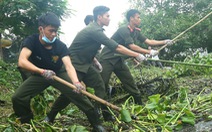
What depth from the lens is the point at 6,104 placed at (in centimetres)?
596

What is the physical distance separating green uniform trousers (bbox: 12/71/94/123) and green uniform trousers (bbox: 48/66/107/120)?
0.35 m

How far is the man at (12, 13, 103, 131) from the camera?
3371 millimetres

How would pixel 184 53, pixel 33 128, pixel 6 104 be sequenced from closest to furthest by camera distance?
pixel 33 128
pixel 6 104
pixel 184 53

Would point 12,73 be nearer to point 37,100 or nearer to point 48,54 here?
point 37,100

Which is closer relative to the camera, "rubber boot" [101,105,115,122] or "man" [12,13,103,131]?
"man" [12,13,103,131]

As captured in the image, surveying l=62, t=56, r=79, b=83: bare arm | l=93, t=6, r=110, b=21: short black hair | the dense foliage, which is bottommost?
the dense foliage

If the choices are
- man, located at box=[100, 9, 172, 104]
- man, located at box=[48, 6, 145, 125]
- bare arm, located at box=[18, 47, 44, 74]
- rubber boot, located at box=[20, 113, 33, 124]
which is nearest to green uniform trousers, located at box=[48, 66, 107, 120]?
man, located at box=[48, 6, 145, 125]

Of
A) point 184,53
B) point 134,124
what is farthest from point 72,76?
point 184,53

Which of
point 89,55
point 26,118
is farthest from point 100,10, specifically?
point 26,118

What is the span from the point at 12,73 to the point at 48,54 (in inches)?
258

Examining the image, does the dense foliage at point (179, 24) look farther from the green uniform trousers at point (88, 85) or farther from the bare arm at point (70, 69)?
the bare arm at point (70, 69)

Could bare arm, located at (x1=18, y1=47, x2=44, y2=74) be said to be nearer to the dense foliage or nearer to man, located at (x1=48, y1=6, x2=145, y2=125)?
man, located at (x1=48, y1=6, x2=145, y2=125)

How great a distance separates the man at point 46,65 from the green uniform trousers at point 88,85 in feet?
1.15

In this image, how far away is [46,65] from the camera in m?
3.53
